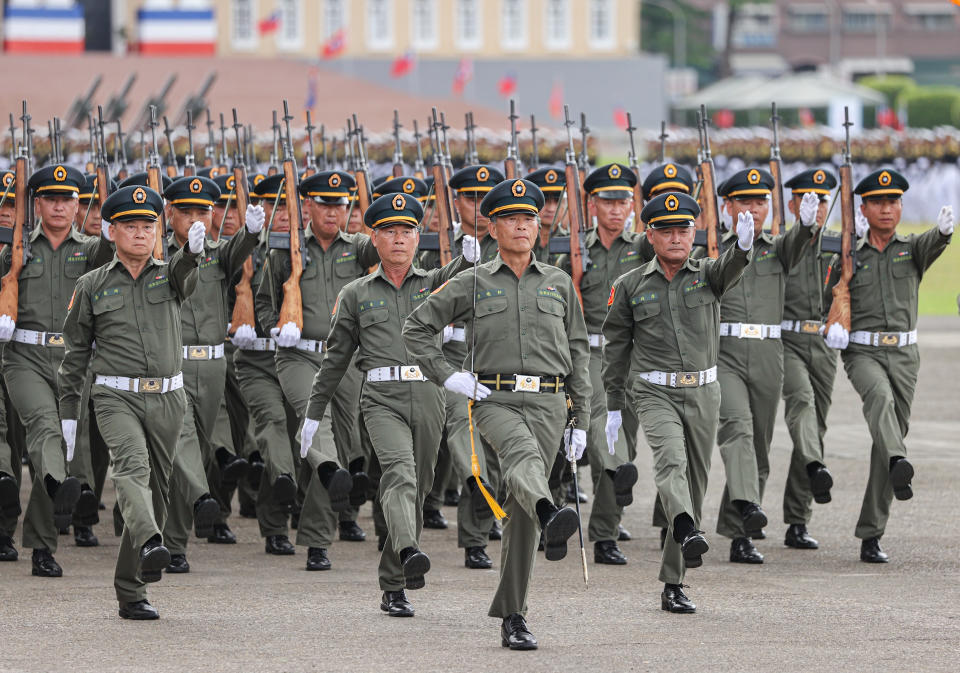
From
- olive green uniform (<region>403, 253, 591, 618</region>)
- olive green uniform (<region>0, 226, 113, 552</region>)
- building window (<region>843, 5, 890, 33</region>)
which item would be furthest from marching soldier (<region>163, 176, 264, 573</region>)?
building window (<region>843, 5, 890, 33</region>)

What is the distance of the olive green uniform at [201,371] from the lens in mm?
9484

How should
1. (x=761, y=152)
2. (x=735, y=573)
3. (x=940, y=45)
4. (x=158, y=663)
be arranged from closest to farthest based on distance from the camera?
(x=158, y=663) < (x=735, y=573) < (x=761, y=152) < (x=940, y=45)

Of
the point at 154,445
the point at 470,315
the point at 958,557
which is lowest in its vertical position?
the point at 958,557

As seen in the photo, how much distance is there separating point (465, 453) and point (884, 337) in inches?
92.7

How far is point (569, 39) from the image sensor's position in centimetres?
7125

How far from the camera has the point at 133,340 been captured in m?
8.55

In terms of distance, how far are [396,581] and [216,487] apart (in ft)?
9.65

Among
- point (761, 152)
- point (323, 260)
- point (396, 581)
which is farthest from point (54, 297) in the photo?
point (761, 152)

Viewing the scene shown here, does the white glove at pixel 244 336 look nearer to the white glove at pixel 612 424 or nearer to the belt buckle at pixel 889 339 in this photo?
the white glove at pixel 612 424

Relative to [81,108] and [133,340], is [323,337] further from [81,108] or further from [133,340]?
[81,108]

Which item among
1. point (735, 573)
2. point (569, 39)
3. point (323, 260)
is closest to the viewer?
point (735, 573)

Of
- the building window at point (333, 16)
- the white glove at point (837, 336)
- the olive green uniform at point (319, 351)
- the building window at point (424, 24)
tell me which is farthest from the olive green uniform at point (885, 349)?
the building window at point (424, 24)

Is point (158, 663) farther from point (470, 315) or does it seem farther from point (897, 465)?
point (897, 465)

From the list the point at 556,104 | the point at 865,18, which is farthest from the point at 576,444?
the point at 865,18
